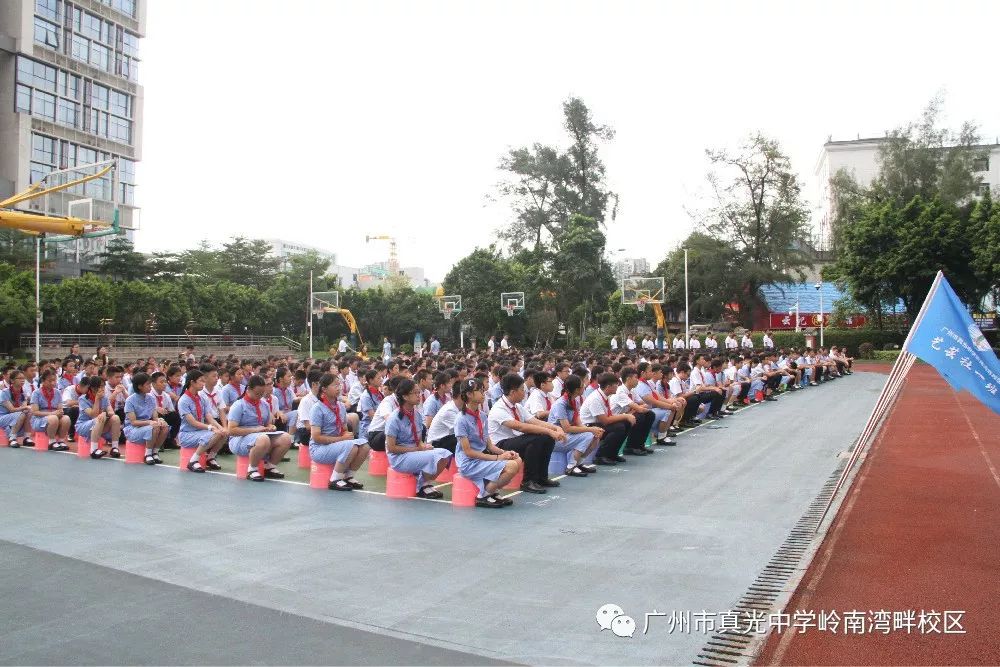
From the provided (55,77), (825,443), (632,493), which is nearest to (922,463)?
(825,443)

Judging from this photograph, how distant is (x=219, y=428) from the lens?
379 inches

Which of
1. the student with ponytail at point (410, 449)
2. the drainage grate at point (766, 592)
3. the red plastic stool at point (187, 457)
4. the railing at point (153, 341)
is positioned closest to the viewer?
the drainage grate at point (766, 592)

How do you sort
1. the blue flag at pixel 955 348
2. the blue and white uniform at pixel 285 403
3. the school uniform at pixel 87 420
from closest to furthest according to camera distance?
the blue flag at pixel 955 348, the school uniform at pixel 87 420, the blue and white uniform at pixel 285 403

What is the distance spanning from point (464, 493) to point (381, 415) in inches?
65.1

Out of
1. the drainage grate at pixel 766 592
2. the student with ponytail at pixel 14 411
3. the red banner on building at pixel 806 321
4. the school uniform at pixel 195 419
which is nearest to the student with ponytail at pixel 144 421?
the school uniform at pixel 195 419

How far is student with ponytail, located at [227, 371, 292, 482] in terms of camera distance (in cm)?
899

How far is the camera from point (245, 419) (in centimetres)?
920

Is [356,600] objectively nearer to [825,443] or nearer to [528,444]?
[528,444]

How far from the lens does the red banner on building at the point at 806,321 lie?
4428 cm

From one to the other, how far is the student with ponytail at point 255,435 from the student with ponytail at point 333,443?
758 mm

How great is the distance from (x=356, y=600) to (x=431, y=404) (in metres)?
4.97

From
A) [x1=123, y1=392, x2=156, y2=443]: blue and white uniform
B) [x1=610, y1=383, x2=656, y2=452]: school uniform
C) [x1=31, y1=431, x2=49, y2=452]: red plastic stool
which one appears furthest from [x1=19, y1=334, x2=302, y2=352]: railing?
[x1=610, y1=383, x2=656, y2=452]: school uniform

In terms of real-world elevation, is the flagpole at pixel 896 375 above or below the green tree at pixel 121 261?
below

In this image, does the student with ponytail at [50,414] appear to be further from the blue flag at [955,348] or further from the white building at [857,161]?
the white building at [857,161]
